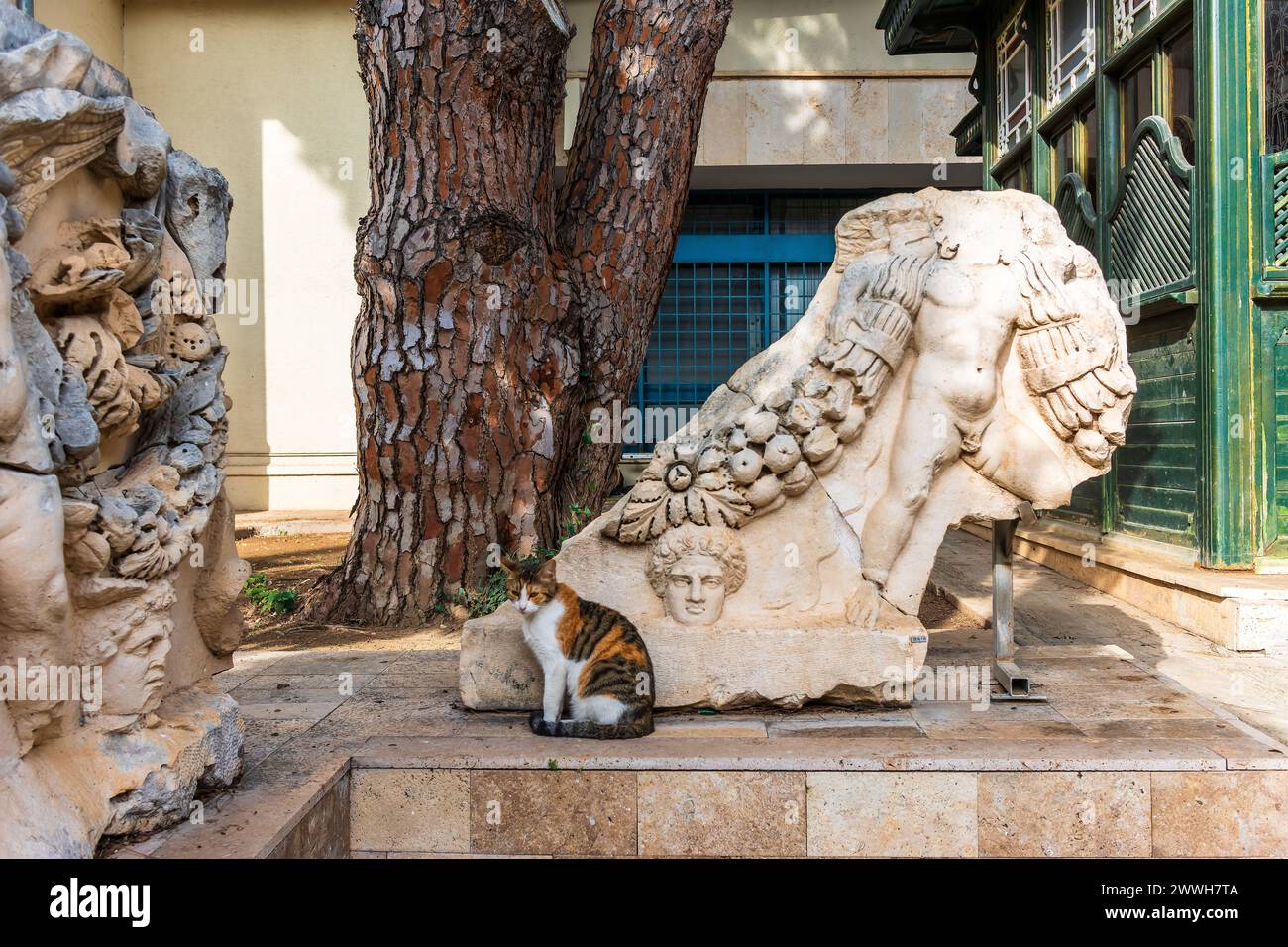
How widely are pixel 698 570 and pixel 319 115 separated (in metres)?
10.3

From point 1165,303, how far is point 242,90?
10287mm

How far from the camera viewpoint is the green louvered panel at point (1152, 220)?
6.08m

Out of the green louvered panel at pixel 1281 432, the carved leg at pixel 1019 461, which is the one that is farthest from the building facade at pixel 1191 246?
the carved leg at pixel 1019 461

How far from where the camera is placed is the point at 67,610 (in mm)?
2521

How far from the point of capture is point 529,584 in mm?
3717

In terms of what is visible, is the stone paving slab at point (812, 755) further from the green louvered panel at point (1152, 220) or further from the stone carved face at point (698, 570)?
the green louvered panel at point (1152, 220)

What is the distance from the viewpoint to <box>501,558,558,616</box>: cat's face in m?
3.71

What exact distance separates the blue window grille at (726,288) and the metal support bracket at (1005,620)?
8532 mm

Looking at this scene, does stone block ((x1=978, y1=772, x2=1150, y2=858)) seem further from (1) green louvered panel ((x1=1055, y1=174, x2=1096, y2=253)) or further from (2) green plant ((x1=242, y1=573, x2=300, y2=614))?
(1) green louvered panel ((x1=1055, y1=174, x2=1096, y2=253))

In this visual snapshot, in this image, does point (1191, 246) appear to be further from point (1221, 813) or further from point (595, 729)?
point (595, 729)

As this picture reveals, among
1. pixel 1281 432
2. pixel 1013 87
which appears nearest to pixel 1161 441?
pixel 1281 432

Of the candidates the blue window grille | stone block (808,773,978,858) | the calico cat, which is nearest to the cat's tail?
the calico cat

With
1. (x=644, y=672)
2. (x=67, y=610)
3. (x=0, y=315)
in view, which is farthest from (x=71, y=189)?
(x=644, y=672)

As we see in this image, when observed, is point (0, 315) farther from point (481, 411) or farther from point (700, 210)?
point (700, 210)
